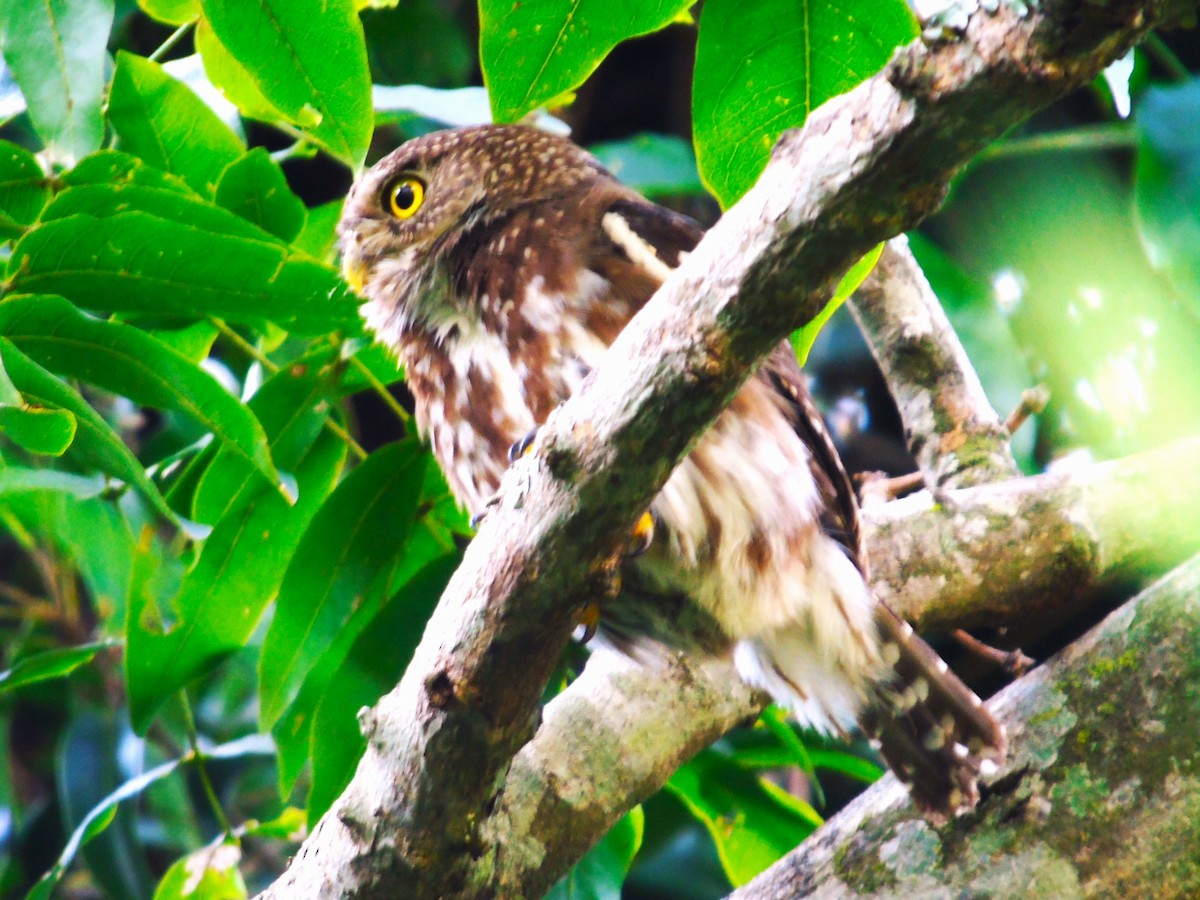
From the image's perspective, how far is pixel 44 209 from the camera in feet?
6.02

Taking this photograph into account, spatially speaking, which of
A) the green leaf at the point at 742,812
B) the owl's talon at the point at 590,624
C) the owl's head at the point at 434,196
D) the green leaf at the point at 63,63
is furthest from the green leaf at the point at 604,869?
the green leaf at the point at 63,63

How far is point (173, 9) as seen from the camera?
2.10 metres

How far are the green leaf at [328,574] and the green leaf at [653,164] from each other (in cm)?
165

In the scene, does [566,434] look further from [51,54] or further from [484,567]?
[51,54]

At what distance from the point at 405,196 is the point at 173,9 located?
1.87 feet

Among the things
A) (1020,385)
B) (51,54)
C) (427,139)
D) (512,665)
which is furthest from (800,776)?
(51,54)

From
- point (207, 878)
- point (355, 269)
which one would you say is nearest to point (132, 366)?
point (355, 269)

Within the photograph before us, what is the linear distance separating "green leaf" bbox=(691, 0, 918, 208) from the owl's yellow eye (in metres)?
0.99

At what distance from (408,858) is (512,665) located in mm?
322

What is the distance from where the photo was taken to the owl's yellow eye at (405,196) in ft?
8.14

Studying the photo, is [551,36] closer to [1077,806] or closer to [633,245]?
[633,245]

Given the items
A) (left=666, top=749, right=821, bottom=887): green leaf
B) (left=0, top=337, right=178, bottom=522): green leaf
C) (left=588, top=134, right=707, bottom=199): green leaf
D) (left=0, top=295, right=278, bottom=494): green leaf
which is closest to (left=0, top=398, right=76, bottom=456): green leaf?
(left=0, top=337, right=178, bottom=522): green leaf

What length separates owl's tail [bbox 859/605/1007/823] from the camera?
1995 millimetres

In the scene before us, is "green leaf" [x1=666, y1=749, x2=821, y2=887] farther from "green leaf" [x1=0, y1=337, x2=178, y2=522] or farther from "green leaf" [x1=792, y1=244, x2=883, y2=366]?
"green leaf" [x1=0, y1=337, x2=178, y2=522]
